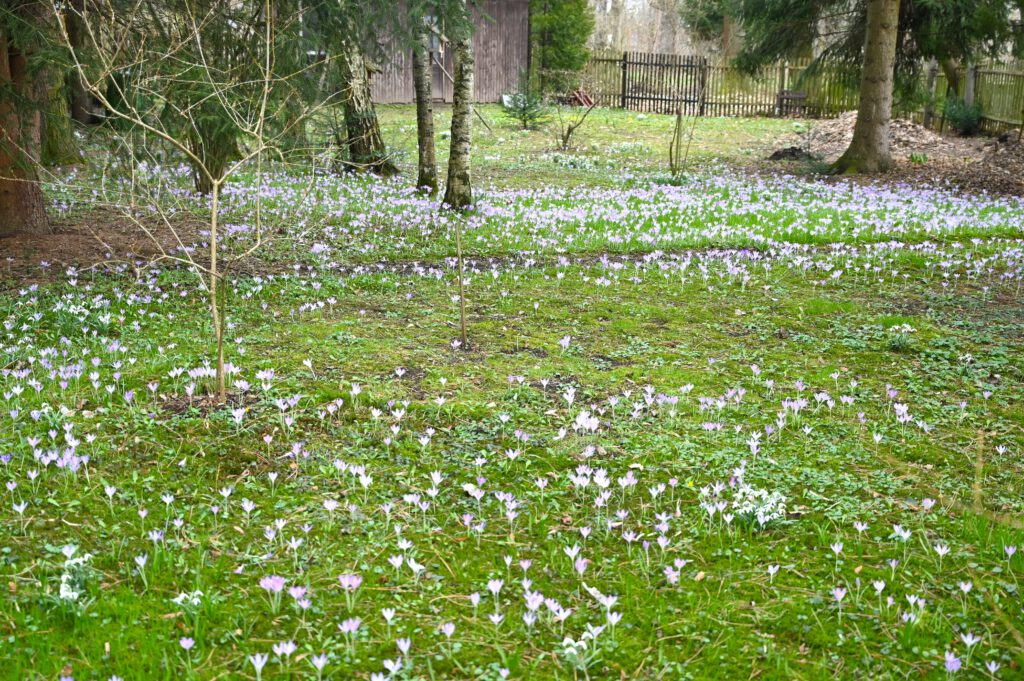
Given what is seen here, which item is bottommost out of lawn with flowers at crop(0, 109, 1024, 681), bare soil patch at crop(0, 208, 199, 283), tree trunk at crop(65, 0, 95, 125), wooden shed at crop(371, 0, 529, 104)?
lawn with flowers at crop(0, 109, 1024, 681)

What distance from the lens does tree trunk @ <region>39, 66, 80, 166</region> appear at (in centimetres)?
941

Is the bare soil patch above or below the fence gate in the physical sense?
below

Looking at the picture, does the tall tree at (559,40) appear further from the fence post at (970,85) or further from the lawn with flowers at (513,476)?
the lawn with flowers at (513,476)

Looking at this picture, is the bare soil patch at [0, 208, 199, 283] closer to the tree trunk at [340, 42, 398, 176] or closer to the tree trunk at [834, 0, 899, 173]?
the tree trunk at [340, 42, 398, 176]

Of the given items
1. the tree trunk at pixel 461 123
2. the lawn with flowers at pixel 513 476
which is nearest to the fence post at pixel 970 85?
the lawn with flowers at pixel 513 476

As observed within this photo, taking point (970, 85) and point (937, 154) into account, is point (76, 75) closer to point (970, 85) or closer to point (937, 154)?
point (937, 154)

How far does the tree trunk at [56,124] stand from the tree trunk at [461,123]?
4677 millimetres

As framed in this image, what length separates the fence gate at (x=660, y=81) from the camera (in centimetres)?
3612

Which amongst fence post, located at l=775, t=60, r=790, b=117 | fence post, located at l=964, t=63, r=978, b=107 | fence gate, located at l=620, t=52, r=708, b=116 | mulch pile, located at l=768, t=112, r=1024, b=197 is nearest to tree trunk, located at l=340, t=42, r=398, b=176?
mulch pile, located at l=768, t=112, r=1024, b=197

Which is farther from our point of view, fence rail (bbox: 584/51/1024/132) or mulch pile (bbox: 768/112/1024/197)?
fence rail (bbox: 584/51/1024/132)

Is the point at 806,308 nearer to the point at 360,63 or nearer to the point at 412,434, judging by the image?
the point at 412,434

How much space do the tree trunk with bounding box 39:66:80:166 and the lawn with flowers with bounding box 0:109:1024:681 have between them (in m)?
2.52

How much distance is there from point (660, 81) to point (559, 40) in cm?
489

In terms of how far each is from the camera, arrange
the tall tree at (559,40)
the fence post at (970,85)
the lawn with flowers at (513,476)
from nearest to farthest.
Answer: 1. the lawn with flowers at (513,476)
2. the fence post at (970,85)
3. the tall tree at (559,40)
